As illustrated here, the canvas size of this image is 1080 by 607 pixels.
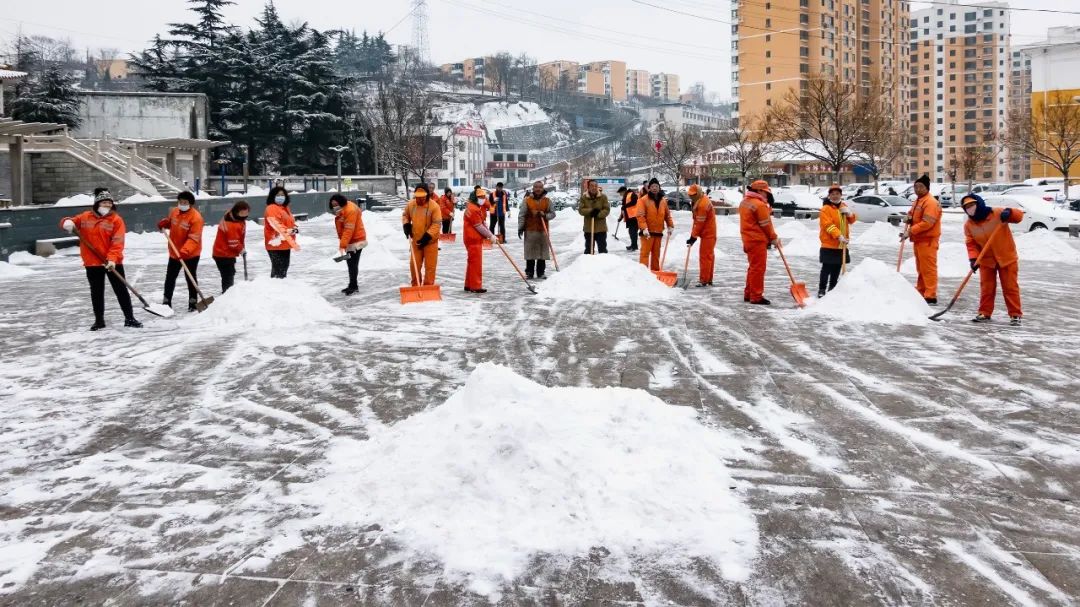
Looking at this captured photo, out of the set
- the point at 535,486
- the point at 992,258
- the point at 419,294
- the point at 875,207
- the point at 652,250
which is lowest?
the point at 535,486

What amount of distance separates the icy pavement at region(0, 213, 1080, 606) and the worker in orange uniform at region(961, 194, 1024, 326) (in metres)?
0.96

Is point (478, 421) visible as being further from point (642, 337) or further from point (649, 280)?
point (649, 280)

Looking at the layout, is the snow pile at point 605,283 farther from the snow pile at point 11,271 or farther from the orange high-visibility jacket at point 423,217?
the snow pile at point 11,271

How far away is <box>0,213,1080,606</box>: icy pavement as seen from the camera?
11.4 feet

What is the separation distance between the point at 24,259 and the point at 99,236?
10.2 metres

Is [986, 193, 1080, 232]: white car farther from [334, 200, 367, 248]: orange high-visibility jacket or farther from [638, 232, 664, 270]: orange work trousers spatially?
[334, 200, 367, 248]: orange high-visibility jacket

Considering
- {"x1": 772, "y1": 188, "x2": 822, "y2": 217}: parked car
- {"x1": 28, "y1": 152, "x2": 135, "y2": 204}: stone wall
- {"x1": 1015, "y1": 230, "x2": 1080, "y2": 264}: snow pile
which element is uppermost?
{"x1": 28, "y1": 152, "x2": 135, "y2": 204}: stone wall

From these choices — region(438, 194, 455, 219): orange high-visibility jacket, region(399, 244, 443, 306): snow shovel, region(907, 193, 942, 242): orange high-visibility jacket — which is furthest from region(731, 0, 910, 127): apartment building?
region(399, 244, 443, 306): snow shovel

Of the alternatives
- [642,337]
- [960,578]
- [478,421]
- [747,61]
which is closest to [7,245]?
[642,337]

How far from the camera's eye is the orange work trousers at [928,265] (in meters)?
10.9

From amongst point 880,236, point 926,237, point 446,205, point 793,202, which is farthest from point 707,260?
point 793,202

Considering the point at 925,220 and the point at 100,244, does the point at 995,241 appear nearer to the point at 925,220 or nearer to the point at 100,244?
the point at 925,220

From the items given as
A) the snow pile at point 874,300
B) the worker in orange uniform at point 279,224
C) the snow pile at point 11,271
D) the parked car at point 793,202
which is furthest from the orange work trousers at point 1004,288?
the parked car at point 793,202

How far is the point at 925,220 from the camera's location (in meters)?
10.8
